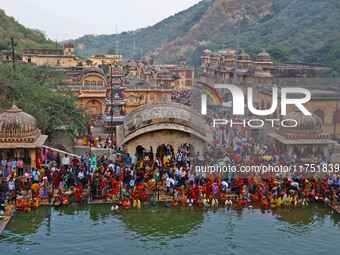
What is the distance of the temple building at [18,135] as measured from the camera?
781 inches

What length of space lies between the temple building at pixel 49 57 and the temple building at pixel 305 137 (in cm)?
4709

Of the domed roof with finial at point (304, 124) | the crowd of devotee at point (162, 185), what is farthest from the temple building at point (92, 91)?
the domed roof with finial at point (304, 124)

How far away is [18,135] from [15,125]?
0.52 m

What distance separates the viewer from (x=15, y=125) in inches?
787

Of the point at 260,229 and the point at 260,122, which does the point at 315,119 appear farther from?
the point at 260,229

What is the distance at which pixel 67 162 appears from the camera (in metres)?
20.5

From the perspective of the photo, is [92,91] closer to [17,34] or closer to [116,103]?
[116,103]

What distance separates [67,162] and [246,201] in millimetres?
9123

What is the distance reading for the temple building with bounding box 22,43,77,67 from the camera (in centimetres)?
6166

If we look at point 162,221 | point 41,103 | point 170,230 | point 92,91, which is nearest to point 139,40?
point 92,91

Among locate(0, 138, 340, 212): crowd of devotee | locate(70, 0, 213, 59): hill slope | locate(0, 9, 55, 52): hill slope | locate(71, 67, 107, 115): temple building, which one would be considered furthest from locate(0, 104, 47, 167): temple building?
locate(70, 0, 213, 59): hill slope

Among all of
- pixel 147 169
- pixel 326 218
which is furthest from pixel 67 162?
pixel 326 218

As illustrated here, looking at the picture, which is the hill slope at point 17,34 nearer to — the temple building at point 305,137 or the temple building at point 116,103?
the temple building at point 116,103

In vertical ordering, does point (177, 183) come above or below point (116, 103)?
below
